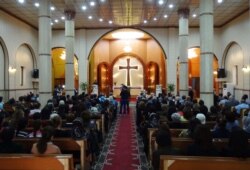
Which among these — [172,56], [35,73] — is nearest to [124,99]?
[172,56]

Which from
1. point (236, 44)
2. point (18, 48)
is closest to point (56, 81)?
point (18, 48)

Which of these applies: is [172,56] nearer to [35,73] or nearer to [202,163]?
[35,73]

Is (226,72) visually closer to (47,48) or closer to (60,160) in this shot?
(47,48)

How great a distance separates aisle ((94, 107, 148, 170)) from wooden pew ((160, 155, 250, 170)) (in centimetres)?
281

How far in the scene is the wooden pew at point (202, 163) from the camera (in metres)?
3.75

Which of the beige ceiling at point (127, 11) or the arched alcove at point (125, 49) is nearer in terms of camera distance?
the beige ceiling at point (127, 11)

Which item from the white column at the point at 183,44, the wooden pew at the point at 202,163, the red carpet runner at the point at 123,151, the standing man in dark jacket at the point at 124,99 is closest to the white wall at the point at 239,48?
the white column at the point at 183,44

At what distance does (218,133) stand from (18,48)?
1657 cm

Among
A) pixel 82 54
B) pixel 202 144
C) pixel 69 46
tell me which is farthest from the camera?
pixel 82 54

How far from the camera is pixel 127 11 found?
18016mm

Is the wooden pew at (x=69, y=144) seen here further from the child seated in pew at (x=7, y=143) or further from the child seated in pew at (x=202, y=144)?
the child seated in pew at (x=202, y=144)

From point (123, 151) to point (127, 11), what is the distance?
11.6 metres

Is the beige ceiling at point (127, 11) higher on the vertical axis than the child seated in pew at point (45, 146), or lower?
higher

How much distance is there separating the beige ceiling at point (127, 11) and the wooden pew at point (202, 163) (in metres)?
12.6
